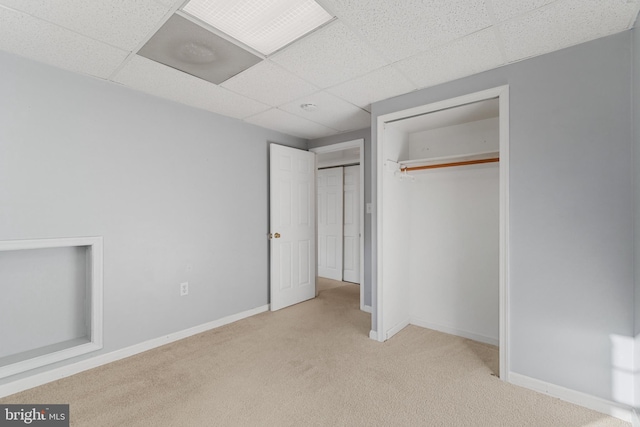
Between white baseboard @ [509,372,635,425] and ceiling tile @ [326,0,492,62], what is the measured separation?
2335mm

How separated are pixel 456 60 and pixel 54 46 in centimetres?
271

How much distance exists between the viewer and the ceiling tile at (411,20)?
152cm

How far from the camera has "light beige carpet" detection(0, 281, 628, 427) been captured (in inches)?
69.0

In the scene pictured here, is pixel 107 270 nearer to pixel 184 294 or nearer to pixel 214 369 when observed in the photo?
pixel 184 294

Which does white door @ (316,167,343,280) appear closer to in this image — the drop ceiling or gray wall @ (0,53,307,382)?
gray wall @ (0,53,307,382)

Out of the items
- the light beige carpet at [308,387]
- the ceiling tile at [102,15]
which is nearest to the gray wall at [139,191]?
the light beige carpet at [308,387]

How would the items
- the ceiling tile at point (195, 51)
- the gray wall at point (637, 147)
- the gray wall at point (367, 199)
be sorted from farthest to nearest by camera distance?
1. the gray wall at point (367, 199)
2. the ceiling tile at point (195, 51)
3. the gray wall at point (637, 147)

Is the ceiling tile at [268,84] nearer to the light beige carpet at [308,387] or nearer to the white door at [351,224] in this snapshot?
the light beige carpet at [308,387]

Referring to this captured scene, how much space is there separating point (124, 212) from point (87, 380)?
130cm

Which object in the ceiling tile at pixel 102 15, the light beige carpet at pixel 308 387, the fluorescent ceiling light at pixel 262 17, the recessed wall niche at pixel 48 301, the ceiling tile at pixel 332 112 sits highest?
the fluorescent ceiling light at pixel 262 17

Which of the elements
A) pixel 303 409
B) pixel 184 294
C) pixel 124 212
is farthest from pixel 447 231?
pixel 124 212

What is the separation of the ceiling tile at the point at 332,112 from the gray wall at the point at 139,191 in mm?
774

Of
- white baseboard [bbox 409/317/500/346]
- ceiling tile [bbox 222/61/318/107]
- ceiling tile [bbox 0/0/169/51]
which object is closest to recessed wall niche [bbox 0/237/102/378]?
ceiling tile [bbox 0/0/169/51]

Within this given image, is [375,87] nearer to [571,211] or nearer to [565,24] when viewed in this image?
[565,24]
